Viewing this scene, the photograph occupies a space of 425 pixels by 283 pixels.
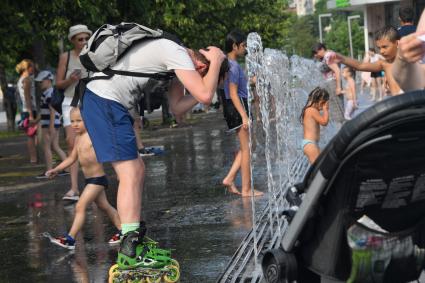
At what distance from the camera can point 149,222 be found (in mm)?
8414

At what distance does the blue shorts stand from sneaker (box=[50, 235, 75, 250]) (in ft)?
5.69

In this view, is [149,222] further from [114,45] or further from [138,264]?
[114,45]

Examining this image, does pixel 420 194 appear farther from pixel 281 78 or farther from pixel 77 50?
pixel 281 78

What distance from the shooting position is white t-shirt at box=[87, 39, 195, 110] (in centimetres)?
568

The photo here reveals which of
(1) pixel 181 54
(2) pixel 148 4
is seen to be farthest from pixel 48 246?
(2) pixel 148 4

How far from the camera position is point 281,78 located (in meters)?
13.2

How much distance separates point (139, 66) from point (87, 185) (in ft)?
7.00

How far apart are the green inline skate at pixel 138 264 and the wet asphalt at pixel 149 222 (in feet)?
0.85

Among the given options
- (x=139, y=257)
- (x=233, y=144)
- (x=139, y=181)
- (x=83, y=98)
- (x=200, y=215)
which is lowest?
(x=233, y=144)

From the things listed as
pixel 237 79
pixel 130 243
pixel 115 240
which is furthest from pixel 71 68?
pixel 130 243

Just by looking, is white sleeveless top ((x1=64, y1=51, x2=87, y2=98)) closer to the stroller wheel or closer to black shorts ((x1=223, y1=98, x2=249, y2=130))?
black shorts ((x1=223, y1=98, x2=249, y2=130))

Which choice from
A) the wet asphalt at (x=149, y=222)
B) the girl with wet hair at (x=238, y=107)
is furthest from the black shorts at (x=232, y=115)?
the wet asphalt at (x=149, y=222)

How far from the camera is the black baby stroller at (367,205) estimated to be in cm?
382

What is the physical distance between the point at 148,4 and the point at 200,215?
10.8m
